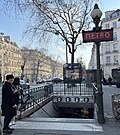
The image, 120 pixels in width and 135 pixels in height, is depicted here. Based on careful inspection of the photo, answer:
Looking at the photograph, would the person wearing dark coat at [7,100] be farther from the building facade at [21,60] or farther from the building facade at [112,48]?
the building facade at [112,48]

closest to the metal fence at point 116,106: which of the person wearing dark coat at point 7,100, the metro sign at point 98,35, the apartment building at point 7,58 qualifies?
the metro sign at point 98,35

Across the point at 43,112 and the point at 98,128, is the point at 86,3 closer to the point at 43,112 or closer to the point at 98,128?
the point at 43,112

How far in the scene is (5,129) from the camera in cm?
809

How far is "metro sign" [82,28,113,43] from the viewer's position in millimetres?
9984

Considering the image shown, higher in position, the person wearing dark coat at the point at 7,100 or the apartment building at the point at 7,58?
the apartment building at the point at 7,58

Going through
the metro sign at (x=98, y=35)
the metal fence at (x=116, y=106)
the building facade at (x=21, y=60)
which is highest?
the building facade at (x=21, y=60)

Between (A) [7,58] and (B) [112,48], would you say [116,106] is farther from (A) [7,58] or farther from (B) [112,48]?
(A) [7,58]

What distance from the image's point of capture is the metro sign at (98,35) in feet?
32.8

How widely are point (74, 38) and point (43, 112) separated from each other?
1776 cm

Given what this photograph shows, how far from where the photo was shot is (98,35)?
10.1 m

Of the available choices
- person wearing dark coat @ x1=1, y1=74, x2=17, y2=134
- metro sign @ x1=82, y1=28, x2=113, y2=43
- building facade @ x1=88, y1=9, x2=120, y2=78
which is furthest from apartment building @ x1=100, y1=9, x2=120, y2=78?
person wearing dark coat @ x1=1, y1=74, x2=17, y2=134

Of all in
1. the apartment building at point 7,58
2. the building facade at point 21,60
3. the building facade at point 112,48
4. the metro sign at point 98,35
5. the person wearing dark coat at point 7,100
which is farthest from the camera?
the apartment building at point 7,58

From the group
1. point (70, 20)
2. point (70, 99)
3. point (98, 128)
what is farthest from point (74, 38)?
point (98, 128)

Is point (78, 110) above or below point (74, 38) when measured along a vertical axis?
below
